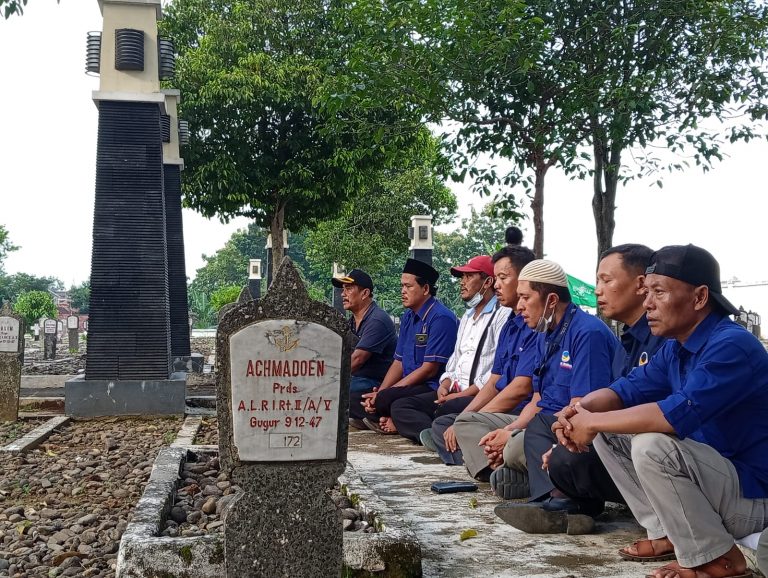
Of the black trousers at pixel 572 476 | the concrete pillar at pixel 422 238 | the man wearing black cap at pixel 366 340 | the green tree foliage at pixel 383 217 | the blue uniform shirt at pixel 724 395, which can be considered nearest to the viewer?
the blue uniform shirt at pixel 724 395

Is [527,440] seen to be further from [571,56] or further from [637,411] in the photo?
[571,56]

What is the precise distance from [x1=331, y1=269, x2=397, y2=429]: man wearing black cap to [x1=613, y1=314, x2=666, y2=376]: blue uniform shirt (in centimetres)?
405

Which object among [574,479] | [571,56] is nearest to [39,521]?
[574,479]

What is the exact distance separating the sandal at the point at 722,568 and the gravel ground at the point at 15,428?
6205 millimetres

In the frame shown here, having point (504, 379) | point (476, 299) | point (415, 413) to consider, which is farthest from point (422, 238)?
point (504, 379)

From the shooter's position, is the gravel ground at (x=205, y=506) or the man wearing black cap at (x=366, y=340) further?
the man wearing black cap at (x=366, y=340)

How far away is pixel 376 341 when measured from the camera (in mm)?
8633

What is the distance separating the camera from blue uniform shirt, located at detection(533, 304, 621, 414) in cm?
469

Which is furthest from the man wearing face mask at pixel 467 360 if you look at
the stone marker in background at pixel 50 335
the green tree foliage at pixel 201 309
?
the green tree foliage at pixel 201 309

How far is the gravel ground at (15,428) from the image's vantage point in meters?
8.19

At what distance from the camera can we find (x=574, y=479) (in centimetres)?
425

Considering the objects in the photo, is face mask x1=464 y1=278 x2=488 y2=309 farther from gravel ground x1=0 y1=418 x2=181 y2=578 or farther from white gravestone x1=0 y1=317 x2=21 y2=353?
white gravestone x1=0 y1=317 x2=21 y2=353

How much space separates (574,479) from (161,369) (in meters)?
6.63

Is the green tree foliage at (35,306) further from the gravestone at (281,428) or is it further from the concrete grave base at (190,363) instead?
the gravestone at (281,428)
